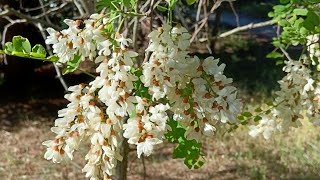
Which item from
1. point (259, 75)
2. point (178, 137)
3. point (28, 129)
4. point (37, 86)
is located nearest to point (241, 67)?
point (259, 75)

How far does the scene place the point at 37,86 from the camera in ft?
22.0

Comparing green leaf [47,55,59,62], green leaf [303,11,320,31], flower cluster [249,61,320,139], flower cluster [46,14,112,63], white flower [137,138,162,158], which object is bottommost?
flower cluster [249,61,320,139]

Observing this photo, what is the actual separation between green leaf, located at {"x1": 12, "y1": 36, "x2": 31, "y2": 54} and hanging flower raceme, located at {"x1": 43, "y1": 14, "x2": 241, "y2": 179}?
98mm

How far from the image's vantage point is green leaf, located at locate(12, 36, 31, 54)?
4.29 ft

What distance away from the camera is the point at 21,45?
51.9 inches

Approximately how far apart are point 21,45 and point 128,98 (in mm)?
368

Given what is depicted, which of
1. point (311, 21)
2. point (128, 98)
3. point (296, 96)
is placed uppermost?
point (128, 98)

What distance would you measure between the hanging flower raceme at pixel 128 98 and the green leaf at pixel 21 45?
10 centimetres

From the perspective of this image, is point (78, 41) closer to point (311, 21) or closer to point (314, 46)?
point (311, 21)

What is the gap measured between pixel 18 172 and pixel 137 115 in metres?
3.44

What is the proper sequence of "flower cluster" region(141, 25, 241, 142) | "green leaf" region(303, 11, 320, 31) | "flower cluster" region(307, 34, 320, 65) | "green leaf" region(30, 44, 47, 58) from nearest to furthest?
"flower cluster" region(141, 25, 241, 142) < "green leaf" region(30, 44, 47, 58) < "green leaf" region(303, 11, 320, 31) < "flower cluster" region(307, 34, 320, 65)

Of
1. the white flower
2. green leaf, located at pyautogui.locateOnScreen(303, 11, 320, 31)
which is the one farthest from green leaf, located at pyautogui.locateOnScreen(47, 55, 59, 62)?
green leaf, located at pyautogui.locateOnScreen(303, 11, 320, 31)

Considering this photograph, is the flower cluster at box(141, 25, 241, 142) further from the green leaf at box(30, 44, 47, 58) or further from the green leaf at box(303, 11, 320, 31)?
the green leaf at box(303, 11, 320, 31)

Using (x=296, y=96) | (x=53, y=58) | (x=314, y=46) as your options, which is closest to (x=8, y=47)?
(x=53, y=58)
